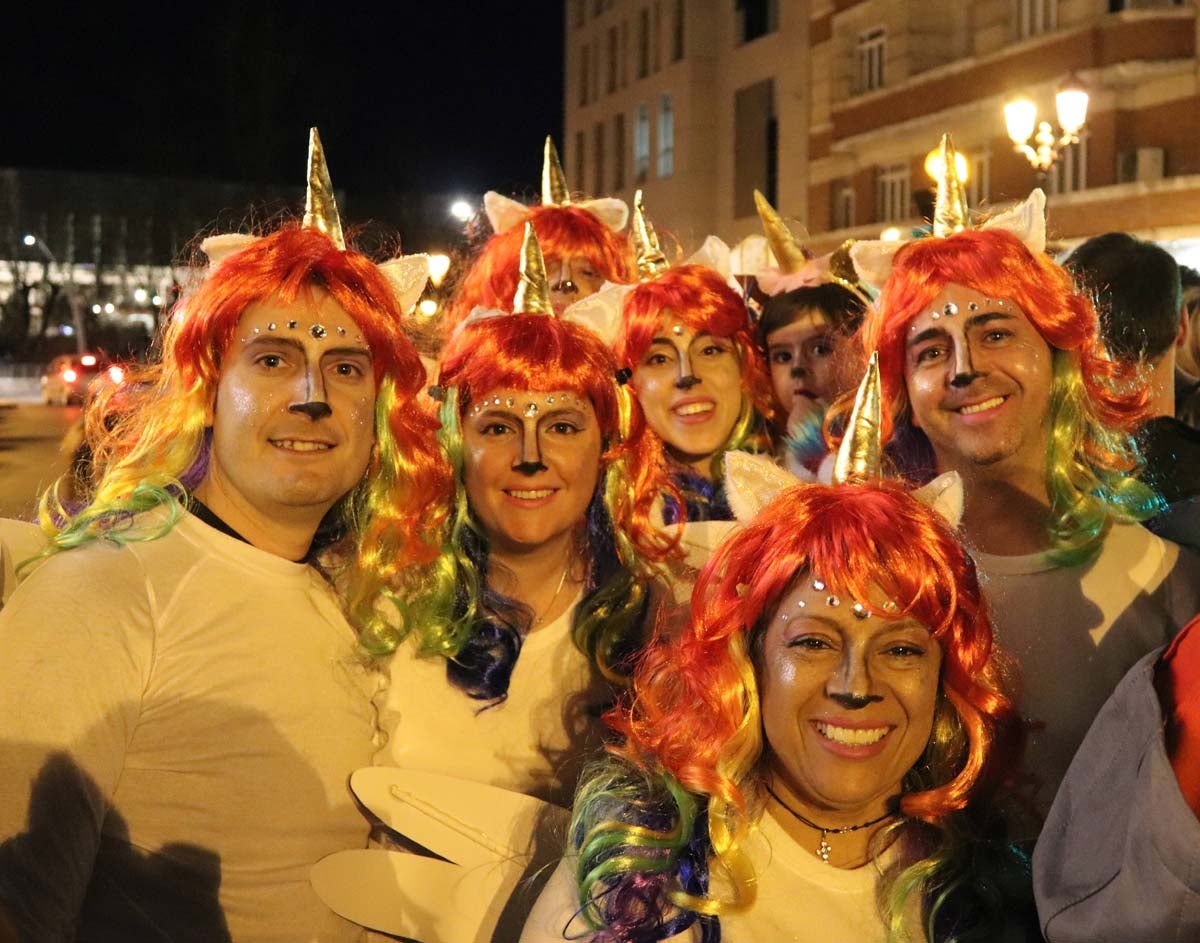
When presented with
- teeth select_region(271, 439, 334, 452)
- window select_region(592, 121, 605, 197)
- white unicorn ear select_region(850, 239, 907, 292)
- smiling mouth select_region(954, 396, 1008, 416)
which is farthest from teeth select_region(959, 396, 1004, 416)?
window select_region(592, 121, 605, 197)

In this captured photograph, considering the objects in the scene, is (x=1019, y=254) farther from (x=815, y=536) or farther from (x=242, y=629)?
(x=242, y=629)

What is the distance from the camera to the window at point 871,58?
22750 millimetres

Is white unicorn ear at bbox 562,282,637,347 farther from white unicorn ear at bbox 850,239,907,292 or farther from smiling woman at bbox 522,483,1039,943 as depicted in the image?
smiling woman at bbox 522,483,1039,943

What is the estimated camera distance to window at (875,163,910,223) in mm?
22327

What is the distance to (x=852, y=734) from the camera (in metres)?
2.25

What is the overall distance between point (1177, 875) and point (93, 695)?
1763 millimetres

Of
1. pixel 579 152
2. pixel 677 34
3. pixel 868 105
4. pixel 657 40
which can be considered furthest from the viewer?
pixel 579 152

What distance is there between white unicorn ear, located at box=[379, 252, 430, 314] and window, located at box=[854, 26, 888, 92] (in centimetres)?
2063

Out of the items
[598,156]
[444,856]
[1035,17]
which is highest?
[598,156]

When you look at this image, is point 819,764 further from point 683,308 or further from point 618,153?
point 618,153

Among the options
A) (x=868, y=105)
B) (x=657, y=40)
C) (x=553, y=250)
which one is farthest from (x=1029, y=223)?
(x=657, y=40)

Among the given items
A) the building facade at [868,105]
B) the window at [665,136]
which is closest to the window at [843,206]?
the building facade at [868,105]

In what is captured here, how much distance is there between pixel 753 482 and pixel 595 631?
2.93 feet

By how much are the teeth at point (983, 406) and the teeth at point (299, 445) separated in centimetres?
138
